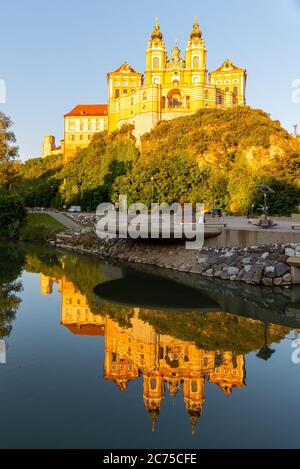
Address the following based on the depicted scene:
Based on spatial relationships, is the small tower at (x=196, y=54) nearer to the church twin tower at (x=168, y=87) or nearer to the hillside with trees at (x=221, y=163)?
the church twin tower at (x=168, y=87)

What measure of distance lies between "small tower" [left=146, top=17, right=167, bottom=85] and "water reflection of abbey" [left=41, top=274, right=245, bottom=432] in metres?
75.7

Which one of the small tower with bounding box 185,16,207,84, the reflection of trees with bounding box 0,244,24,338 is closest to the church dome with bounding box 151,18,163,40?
the small tower with bounding box 185,16,207,84

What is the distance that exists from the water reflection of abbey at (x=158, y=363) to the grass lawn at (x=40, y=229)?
106 ft

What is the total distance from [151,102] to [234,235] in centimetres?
5678

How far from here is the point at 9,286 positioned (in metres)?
Result: 23.5

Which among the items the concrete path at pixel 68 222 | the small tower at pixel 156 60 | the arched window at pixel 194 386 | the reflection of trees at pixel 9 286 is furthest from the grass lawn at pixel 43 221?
the small tower at pixel 156 60

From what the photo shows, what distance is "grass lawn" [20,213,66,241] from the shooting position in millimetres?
48250

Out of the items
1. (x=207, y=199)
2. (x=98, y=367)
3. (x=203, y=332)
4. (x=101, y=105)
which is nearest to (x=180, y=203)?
(x=207, y=199)

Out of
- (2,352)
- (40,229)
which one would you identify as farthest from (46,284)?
(40,229)

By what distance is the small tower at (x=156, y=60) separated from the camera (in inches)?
3356

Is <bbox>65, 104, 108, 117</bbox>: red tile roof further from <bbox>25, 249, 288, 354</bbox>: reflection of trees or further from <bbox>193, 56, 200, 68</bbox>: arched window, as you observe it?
<bbox>25, 249, 288, 354</bbox>: reflection of trees

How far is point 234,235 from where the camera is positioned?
2584 cm

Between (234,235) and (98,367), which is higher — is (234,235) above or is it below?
above
